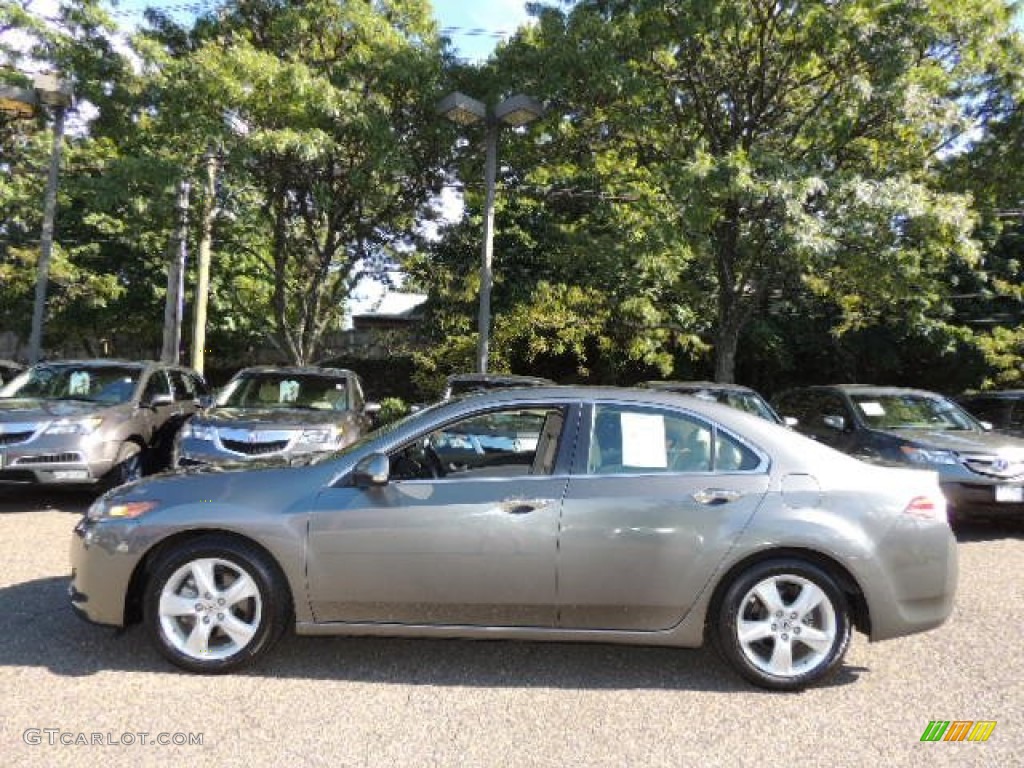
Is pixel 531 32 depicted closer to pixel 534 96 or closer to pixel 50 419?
pixel 534 96

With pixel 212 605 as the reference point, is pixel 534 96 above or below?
above

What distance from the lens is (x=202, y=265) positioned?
15477mm

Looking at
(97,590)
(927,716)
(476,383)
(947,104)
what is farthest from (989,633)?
(947,104)

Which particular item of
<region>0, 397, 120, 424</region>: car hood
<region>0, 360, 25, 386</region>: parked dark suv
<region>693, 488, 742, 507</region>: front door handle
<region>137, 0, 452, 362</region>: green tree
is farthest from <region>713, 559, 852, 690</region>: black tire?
<region>0, 360, 25, 386</region>: parked dark suv

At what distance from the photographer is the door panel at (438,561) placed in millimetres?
3988

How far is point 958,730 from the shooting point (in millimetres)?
3652

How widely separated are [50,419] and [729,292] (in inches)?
414

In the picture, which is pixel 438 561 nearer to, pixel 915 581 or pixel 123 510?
pixel 123 510

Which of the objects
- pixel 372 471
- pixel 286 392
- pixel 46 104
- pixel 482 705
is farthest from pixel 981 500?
pixel 46 104

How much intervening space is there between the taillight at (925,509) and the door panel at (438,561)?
1776mm

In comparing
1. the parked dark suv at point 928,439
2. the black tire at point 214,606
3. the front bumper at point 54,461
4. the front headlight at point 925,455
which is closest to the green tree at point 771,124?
the parked dark suv at point 928,439

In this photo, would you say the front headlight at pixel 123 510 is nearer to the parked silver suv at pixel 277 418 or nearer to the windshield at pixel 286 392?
the parked silver suv at pixel 277 418

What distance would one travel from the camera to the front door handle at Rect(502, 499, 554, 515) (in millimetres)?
4020

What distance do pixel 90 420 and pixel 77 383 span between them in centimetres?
133
